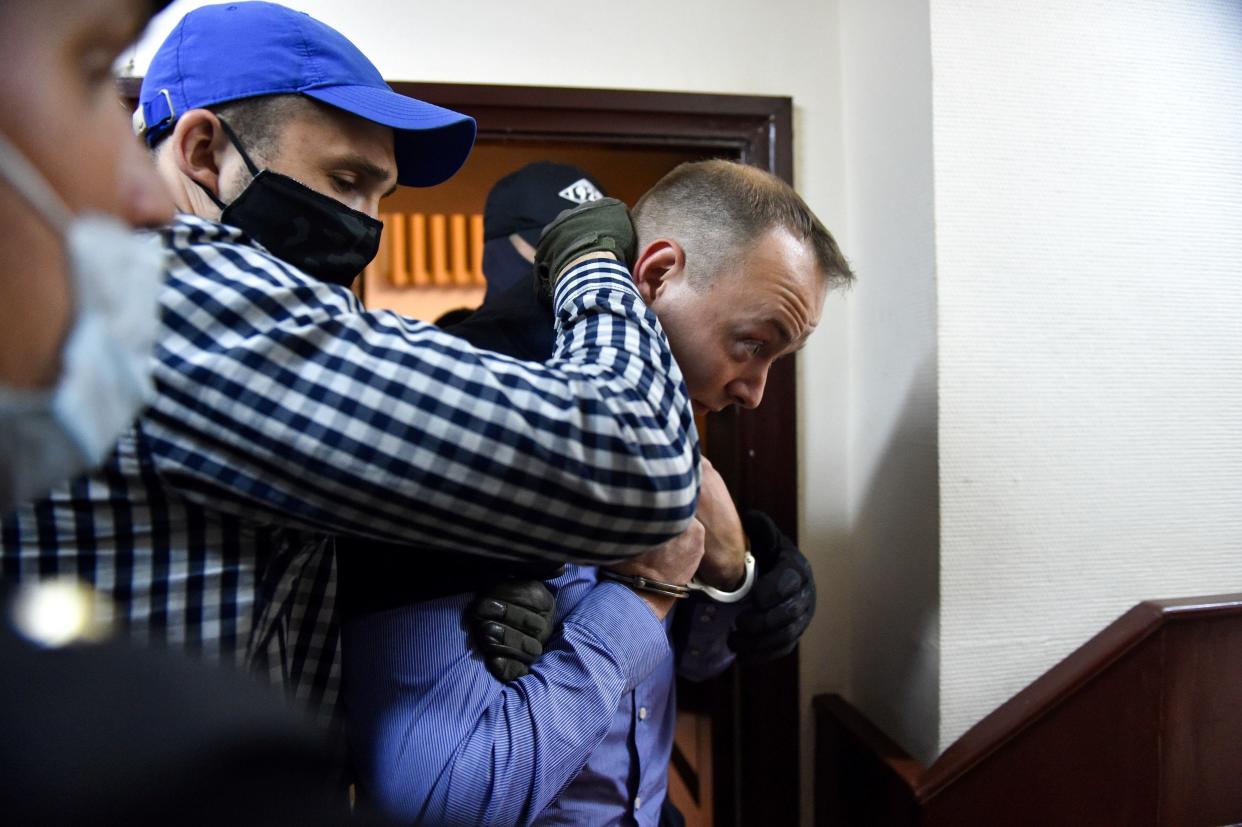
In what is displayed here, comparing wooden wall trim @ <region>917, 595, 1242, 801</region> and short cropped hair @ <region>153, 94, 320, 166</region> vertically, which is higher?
short cropped hair @ <region>153, 94, 320, 166</region>

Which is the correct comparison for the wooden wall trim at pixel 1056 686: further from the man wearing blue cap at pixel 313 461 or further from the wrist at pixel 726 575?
the man wearing blue cap at pixel 313 461

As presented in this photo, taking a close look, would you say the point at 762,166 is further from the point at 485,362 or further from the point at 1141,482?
the point at 485,362

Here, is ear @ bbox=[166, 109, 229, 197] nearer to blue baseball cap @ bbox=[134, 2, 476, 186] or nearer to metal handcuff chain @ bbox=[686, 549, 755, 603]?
blue baseball cap @ bbox=[134, 2, 476, 186]

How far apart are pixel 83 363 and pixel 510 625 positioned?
0.45m

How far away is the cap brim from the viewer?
680 millimetres

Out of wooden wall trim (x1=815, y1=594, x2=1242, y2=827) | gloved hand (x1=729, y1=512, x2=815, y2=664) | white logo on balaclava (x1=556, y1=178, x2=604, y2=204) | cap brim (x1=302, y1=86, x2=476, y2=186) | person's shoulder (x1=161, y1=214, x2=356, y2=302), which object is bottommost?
wooden wall trim (x1=815, y1=594, x2=1242, y2=827)

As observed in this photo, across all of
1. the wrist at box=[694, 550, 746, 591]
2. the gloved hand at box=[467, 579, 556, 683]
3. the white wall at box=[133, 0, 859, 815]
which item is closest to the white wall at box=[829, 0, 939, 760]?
the white wall at box=[133, 0, 859, 815]

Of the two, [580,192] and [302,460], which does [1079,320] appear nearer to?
[580,192]

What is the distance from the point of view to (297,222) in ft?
2.10

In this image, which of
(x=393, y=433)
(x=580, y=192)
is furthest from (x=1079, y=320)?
(x=393, y=433)

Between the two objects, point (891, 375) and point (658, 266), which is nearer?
point (658, 266)

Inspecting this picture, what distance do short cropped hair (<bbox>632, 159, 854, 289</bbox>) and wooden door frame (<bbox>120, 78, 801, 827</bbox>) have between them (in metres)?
0.42

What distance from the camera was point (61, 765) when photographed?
19 cm

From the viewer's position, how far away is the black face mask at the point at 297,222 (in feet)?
2.05
